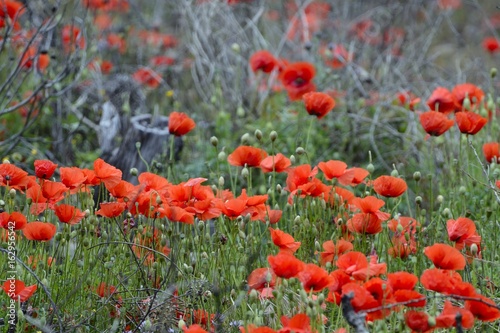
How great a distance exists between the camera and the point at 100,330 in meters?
2.65

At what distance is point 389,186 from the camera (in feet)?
9.08

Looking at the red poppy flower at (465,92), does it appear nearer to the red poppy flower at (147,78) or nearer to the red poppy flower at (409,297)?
the red poppy flower at (409,297)

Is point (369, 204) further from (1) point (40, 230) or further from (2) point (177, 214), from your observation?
(1) point (40, 230)

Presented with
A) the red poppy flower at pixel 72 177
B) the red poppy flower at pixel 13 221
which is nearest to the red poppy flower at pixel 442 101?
the red poppy flower at pixel 72 177

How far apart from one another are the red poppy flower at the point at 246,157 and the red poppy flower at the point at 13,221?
0.81 metres

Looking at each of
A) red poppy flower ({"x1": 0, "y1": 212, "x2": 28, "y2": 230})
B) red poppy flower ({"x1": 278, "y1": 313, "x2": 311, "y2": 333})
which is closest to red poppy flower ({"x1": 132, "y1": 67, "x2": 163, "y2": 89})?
red poppy flower ({"x1": 0, "y1": 212, "x2": 28, "y2": 230})

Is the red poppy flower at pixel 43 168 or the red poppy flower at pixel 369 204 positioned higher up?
the red poppy flower at pixel 43 168

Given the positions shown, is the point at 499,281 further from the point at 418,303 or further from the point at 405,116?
the point at 405,116

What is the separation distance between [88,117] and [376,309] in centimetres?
470

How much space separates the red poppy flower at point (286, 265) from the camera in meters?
2.12

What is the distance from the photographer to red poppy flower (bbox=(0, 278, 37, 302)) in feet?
7.89

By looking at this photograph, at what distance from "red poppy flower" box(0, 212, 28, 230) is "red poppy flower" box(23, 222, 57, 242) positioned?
54mm

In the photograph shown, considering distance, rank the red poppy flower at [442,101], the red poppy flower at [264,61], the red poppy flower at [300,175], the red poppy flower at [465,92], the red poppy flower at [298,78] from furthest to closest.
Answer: the red poppy flower at [264,61], the red poppy flower at [298,78], the red poppy flower at [465,92], the red poppy flower at [442,101], the red poppy flower at [300,175]

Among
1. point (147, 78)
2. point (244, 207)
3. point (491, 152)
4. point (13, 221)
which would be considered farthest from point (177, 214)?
point (147, 78)
